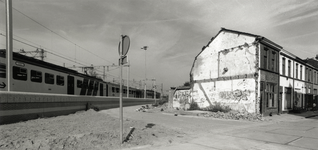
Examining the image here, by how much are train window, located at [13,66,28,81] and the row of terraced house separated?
15.1 metres

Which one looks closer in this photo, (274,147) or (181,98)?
(274,147)

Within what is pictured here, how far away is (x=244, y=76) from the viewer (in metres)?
17.3

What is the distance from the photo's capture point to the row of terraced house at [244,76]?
16841mm

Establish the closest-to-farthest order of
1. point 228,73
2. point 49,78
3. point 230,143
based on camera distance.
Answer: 1. point 230,143
2. point 49,78
3. point 228,73

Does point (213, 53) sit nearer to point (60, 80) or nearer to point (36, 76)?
point (60, 80)

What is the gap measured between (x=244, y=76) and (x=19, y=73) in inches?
636

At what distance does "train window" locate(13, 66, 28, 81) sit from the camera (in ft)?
39.3

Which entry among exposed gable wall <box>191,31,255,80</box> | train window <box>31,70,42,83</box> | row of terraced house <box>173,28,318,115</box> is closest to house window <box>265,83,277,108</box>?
row of terraced house <box>173,28,318,115</box>

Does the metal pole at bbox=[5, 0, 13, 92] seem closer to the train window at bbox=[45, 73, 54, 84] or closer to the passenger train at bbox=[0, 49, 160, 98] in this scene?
the passenger train at bbox=[0, 49, 160, 98]

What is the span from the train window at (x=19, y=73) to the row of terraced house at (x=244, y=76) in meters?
15.1

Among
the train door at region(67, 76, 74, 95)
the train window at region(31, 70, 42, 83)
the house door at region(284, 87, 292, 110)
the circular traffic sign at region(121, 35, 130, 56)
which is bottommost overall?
the house door at region(284, 87, 292, 110)

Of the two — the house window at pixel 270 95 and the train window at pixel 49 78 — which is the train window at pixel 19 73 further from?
the house window at pixel 270 95

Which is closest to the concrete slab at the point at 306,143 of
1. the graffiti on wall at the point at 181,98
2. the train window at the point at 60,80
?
the train window at the point at 60,80

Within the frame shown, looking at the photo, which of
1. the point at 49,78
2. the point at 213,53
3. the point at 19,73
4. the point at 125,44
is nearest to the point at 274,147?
the point at 125,44
